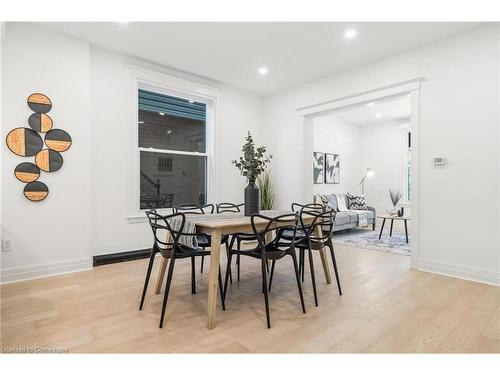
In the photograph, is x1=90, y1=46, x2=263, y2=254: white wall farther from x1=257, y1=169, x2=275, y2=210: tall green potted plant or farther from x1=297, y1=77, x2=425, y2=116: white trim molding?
x1=297, y1=77, x2=425, y2=116: white trim molding

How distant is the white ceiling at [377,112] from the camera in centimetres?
644

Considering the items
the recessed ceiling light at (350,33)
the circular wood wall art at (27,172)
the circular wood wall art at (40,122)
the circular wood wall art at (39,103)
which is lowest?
the circular wood wall art at (27,172)

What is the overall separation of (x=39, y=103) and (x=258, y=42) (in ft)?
8.56

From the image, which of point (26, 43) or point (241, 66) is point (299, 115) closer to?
point (241, 66)

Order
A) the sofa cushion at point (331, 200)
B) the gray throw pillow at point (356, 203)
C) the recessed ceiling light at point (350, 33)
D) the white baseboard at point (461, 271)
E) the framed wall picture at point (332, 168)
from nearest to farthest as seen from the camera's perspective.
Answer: the white baseboard at point (461, 271), the recessed ceiling light at point (350, 33), the sofa cushion at point (331, 200), the gray throw pillow at point (356, 203), the framed wall picture at point (332, 168)

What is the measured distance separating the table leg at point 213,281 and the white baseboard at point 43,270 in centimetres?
220

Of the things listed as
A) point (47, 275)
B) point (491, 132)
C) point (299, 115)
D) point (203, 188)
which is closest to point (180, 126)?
point (203, 188)

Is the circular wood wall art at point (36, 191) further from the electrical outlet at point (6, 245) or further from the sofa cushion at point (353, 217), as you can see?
the sofa cushion at point (353, 217)

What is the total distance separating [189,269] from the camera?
3.60m

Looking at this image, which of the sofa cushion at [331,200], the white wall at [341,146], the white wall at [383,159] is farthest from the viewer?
the white wall at [383,159]

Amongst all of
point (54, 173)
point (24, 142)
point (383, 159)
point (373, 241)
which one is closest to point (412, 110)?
point (373, 241)

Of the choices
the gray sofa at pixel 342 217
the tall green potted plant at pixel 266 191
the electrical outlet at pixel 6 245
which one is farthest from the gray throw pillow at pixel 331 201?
the electrical outlet at pixel 6 245

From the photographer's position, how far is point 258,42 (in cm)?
361

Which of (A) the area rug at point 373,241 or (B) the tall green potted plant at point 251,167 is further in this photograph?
(A) the area rug at point 373,241
